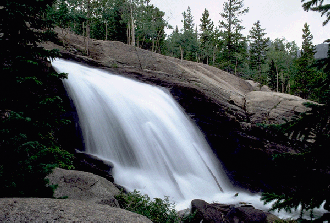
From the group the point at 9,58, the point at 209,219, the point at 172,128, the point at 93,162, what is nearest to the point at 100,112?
the point at 93,162

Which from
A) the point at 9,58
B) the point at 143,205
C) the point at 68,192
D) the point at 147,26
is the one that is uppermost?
the point at 147,26

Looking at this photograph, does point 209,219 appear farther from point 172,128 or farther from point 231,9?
point 231,9

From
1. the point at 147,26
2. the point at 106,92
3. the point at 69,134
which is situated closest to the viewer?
the point at 69,134

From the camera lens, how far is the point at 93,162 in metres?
8.12

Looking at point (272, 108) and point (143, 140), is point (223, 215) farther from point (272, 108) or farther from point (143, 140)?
point (272, 108)

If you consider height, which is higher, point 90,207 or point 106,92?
point 106,92

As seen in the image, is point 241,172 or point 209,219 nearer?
point 209,219

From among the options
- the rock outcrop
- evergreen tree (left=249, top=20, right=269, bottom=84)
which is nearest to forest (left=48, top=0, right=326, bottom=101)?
evergreen tree (left=249, top=20, right=269, bottom=84)

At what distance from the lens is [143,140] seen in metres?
11.1

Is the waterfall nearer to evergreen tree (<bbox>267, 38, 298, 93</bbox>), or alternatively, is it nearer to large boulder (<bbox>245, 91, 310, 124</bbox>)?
large boulder (<bbox>245, 91, 310, 124</bbox>)

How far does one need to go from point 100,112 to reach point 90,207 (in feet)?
24.8

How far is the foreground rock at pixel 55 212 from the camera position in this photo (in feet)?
9.87

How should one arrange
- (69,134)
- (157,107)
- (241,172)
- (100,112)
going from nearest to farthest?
(69,134), (100,112), (157,107), (241,172)

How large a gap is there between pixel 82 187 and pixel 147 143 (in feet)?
18.3
